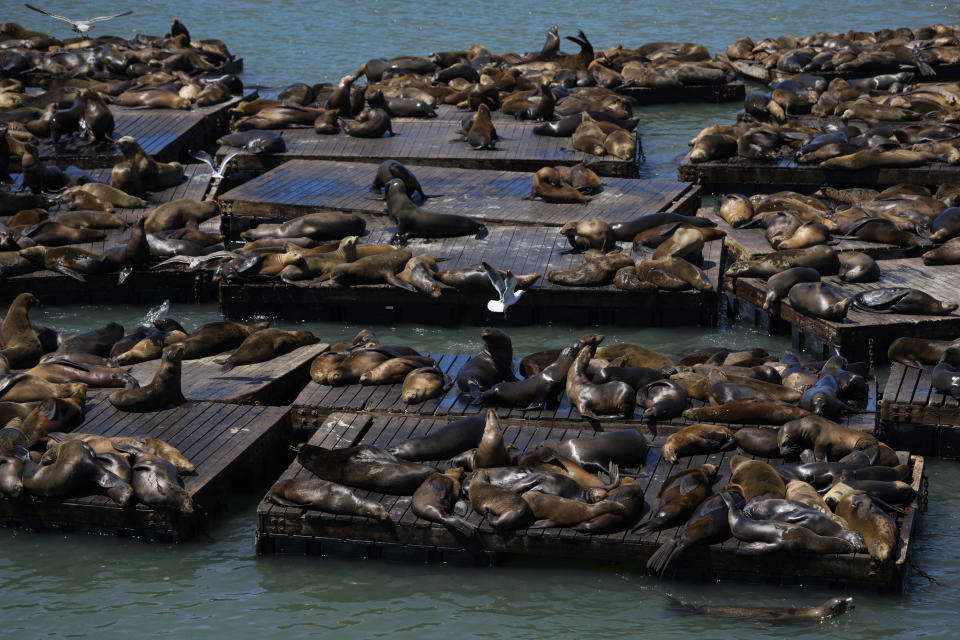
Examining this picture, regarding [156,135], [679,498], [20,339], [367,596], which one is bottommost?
[367,596]

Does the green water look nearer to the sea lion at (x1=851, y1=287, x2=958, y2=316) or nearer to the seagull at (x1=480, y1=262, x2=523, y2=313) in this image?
the sea lion at (x1=851, y1=287, x2=958, y2=316)

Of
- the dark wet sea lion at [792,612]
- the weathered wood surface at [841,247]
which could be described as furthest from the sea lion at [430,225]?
the dark wet sea lion at [792,612]

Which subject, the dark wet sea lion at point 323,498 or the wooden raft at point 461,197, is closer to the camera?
the dark wet sea lion at point 323,498

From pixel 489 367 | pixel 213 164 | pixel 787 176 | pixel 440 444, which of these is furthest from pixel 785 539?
pixel 213 164

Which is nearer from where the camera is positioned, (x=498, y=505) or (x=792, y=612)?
(x=792, y=612)

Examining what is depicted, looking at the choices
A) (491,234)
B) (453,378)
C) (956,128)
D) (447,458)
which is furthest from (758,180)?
(447,458)

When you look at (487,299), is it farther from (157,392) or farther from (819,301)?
(157,392)

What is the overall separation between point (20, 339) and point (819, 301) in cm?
613

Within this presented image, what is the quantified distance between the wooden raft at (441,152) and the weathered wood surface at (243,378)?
5.97 m

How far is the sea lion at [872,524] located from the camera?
21.3 feet

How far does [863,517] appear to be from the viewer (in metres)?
6.67

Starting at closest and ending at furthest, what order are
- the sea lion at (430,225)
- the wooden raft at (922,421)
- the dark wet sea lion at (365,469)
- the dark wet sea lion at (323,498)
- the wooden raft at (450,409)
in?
1. the dark wet sea lion at (323,498)
2. the dark wet sea lion at (365,469)
3. the wooden raft at (450,409)
4. the wooden raft at (922,421)
5. the sea lion at (430,225)

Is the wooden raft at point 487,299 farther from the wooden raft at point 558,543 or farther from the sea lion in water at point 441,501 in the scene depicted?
the sea lion in water at point 441,501

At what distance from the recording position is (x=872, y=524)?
6609mm
